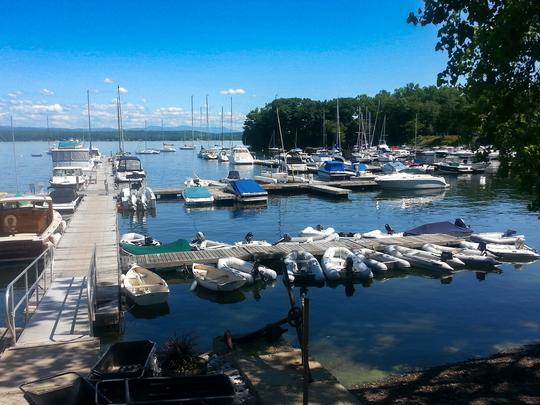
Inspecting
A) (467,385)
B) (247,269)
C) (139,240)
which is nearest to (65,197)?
(139,240)

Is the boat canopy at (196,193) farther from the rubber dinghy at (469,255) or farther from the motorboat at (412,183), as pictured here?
the rubber dinghy at (469,255)

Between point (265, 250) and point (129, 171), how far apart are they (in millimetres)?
35898

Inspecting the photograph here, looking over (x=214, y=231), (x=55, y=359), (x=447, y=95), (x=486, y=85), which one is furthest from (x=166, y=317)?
(x=447, y=95)

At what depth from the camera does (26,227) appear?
22.1 m

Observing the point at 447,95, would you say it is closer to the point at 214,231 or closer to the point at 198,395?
the point at 214,231

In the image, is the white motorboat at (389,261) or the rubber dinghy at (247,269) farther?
the white motorboat at (389,261)

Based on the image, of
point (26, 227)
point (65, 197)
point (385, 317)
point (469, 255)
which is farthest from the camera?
point (65, 197)

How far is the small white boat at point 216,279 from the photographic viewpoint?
56.5 ft

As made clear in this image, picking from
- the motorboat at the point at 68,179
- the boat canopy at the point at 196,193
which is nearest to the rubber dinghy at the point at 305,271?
the boat canopy at the point at 196,193

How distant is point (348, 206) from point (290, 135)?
85010 millimetres

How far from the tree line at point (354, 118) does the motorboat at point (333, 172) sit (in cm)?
4061

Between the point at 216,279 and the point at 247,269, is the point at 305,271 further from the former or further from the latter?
the point at 216,279

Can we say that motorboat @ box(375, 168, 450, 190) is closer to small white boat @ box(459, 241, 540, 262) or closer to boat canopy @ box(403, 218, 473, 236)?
boat canopy @ box(403, 218, 473, 236)

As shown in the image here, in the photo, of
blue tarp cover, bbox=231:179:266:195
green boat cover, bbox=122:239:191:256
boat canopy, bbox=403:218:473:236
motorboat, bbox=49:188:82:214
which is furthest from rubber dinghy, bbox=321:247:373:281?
blue tarp cover, bbox=231:179:266:195
